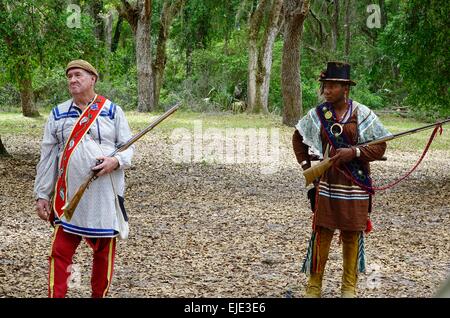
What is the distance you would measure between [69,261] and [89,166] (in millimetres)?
669

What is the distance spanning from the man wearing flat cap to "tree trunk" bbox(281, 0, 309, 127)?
59.7 ft

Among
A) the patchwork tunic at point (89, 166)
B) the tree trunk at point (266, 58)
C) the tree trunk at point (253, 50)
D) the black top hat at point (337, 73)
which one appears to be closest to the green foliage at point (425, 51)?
the black top hat at point (337, 73)

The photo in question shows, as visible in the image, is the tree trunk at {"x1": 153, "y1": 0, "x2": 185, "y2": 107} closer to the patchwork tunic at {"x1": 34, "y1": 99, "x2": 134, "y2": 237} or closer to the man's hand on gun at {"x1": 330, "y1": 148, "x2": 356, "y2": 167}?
the man's hand on gun at {"x1": 330, "y1": 148, "x2": 356, "y2": 167}

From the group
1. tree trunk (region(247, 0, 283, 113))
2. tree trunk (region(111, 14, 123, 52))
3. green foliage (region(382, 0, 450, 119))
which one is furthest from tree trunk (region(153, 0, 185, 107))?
green foliage (region(382, 0, 450, 119))

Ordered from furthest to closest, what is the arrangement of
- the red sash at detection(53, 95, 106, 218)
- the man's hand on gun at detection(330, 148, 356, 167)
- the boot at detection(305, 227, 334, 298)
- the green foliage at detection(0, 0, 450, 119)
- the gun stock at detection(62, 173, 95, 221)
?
1. the green foliage at detection(0, 0, 450, 119)
2. the boot at detection(305, 227, 334, 298)
3. the man's hand on gun at detection(330, 148, 356, 167)
4. the red sash at detection(53, 95, 106, 218)
5. the gun stock at detection(62, 173, 95, 221)

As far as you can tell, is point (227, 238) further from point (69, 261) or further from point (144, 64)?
point (144, 64)

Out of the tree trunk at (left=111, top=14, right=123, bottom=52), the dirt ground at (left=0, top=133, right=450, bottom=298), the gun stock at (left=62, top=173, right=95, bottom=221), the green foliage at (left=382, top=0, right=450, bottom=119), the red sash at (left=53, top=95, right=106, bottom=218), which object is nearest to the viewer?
the gun stock at (left=62, top=173, right=95, bottom=221)

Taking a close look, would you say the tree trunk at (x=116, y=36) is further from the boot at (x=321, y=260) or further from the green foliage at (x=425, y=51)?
the boot at (x=321, y=260)

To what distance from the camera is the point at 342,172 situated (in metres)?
5.83

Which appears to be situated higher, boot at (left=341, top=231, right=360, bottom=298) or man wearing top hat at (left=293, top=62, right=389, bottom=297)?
man wearing top hat at (left=293, top=62, right=389, bottom=297)

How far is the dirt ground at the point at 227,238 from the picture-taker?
21.9ft

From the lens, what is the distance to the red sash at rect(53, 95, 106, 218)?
5160 millimetres

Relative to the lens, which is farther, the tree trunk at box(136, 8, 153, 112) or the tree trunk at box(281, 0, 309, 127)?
the tree trunk at box(136, 8, 153, 112)
